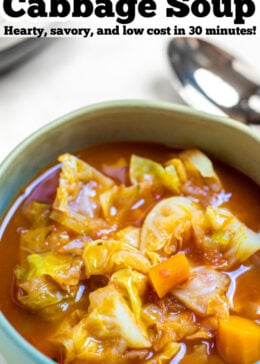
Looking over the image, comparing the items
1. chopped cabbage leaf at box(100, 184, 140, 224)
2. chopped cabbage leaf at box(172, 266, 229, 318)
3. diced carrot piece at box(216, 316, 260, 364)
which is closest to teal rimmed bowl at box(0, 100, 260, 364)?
chopped cabbage leaf at box(100, 184, 140, 224)

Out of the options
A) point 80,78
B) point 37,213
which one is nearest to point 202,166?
point 37,213

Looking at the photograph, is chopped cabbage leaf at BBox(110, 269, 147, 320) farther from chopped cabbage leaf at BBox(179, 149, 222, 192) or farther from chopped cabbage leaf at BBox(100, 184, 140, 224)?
chopped cabbage leaf at BBox(179, 149, 222, 192)

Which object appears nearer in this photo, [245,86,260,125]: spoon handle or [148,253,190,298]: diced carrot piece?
[148,253,190,298]: diced carrot piece

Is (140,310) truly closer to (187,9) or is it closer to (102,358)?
(102,358)

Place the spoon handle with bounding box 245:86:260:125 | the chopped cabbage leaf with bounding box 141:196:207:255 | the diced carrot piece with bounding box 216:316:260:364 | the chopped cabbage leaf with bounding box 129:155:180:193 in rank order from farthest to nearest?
the spoon handle with bounding box 245:86:260:125
the chopped cabbage leaf with bounding box 129:155:180:193
the chopped cabbage leaf with bounding box 141:196:207:255
the diced carrot piece with bounding box 216:316:260:364

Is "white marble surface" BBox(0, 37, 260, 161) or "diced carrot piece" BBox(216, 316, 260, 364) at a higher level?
"white marble surface" BBox(0, 37, 260, 161)

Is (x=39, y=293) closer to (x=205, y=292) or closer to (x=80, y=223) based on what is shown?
(x=80, y=223)

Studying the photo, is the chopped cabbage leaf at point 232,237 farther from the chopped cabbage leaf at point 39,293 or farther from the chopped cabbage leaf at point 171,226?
the chopped cabbage leaf at point 39,293

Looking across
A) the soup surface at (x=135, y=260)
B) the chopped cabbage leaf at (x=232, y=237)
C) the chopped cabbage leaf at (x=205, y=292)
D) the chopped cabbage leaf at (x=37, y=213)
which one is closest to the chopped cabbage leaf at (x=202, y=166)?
the soup surface at (x=135, y=260)
